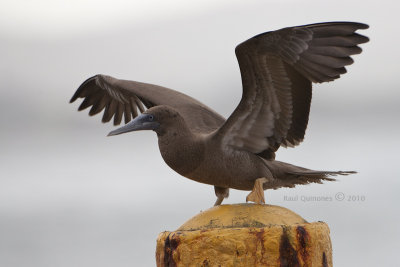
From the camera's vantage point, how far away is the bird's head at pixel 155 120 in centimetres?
702

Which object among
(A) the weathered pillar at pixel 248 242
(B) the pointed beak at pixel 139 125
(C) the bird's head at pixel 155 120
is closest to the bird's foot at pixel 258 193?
(A) the weathered pillar at pixel 248 242

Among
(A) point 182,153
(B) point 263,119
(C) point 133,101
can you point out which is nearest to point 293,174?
(B) point 263,119

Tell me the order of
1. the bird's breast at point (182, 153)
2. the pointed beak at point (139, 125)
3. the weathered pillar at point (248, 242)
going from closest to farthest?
the weathered pillar at point (248, 242) → the pointed beak at point (139, 125) → the bird's breast at point (182, 153)

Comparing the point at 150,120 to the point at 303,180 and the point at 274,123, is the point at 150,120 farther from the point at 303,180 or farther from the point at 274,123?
the point at 303,180

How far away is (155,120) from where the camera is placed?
710 cm

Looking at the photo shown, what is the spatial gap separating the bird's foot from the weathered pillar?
0.90m

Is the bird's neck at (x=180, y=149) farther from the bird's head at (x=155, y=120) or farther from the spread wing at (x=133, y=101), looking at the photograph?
the spread wing at (x=133, y=101)

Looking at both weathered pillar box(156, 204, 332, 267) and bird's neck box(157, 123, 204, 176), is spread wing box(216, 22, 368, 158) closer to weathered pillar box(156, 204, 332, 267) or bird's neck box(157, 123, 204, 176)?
bird's neck box(157, 123, 204, 176)

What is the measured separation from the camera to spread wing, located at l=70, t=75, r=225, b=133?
8445 millimetres

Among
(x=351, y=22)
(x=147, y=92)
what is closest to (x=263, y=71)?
(x=351, y=22)

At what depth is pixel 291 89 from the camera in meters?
7.45

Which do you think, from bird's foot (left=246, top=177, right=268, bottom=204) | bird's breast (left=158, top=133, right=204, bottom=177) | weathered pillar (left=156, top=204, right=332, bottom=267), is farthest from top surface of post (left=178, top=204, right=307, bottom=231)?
bird's breast (left=158, top=133, right=204, bottom=177)

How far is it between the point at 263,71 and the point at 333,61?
0.70m

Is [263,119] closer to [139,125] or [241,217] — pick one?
[139,125]
